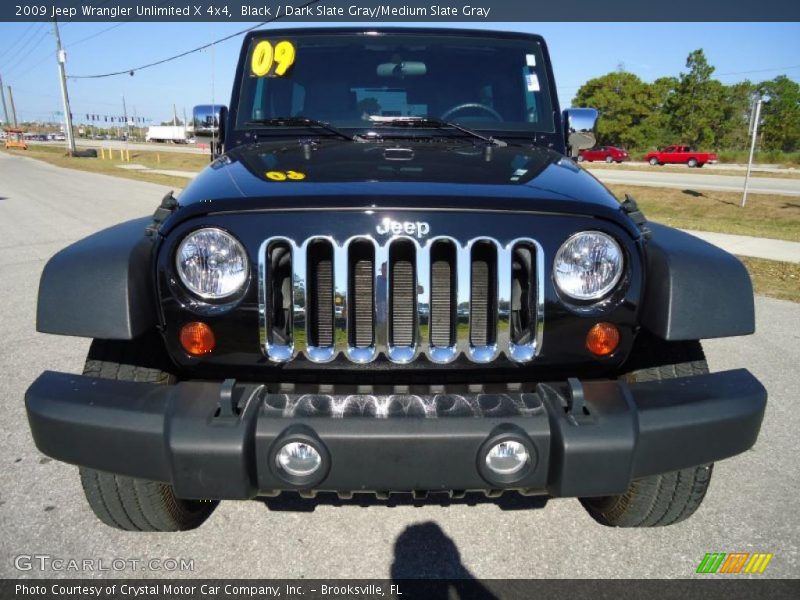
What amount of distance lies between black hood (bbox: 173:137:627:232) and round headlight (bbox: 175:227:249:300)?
Answer: 0.09 meters

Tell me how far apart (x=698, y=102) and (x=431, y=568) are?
60355 mm

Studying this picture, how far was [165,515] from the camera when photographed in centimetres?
222

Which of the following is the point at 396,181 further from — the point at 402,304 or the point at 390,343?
the point at 390,343

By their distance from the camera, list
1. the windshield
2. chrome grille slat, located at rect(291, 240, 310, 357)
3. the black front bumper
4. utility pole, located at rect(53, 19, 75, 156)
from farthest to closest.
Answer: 1. utility pole, located at rect(53, 19, 75, 156)
2. the windshield
3. chrome grille slat, located at rect(291, 240, 310, 357)
4. the black front bumper

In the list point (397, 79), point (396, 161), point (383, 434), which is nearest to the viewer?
point (383, 434)

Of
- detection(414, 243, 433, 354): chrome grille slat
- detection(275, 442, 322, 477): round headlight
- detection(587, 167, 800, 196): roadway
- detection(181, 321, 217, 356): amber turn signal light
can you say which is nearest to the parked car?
detection(587, 167, 800, 196): roadway

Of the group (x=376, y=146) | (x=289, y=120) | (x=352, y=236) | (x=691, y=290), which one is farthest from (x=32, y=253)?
(x=691, y=290)

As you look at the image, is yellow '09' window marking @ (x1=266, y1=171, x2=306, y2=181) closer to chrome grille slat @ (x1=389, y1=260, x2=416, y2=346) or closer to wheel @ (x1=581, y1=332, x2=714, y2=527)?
chrome grille slat @ (x1=389, y1=260, x2=416, y2=346)

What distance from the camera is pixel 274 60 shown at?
316 centimetres

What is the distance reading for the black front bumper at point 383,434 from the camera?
167 centimetres

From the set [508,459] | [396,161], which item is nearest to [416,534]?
[508,459]

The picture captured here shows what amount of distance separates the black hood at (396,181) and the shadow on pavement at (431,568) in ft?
4.24

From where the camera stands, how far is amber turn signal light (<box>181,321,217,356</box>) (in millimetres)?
1874

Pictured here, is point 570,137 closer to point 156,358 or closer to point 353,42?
point 353,42
